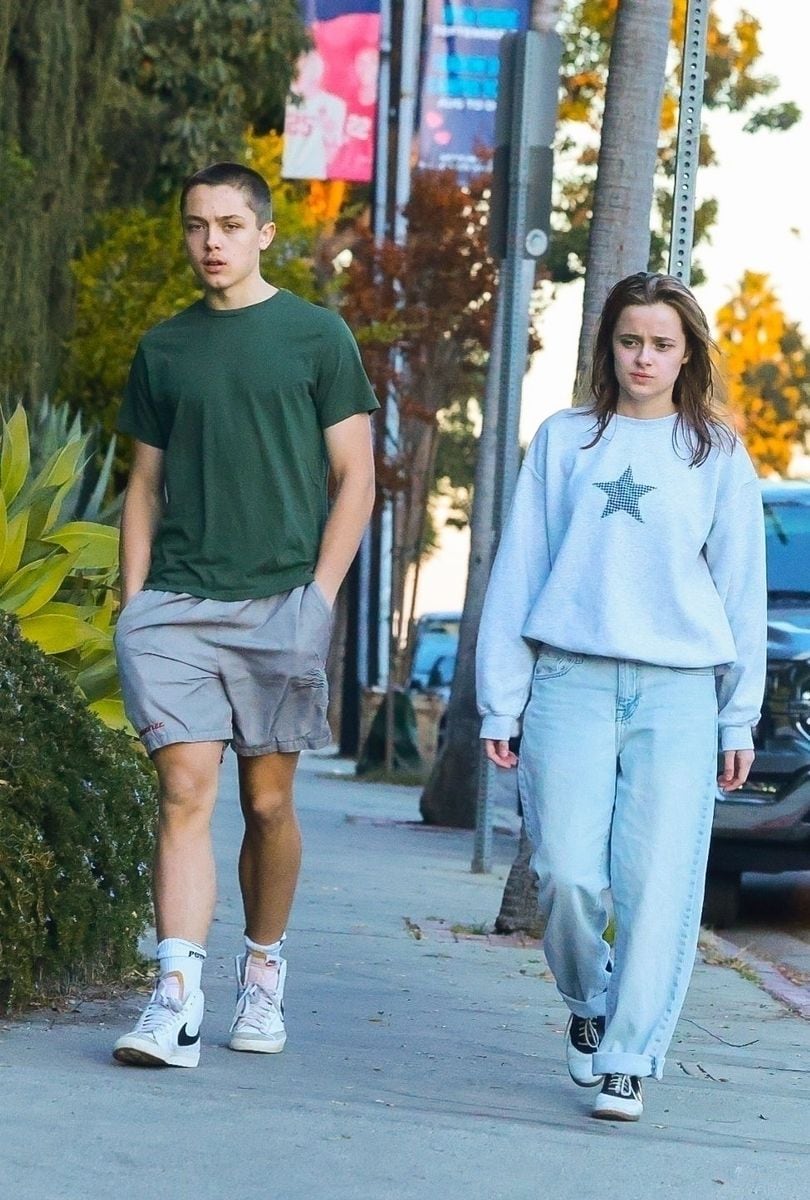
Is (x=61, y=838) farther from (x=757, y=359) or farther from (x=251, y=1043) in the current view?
(x=757, y=359)

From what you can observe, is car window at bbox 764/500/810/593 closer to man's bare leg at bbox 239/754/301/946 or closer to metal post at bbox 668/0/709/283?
metal post at bbox 668/0/709/283

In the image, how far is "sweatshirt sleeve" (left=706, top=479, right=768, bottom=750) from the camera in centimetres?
498

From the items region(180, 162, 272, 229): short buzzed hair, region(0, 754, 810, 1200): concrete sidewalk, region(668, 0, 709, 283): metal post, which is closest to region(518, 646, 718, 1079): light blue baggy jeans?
region(0, 754, 810, 1200): concrete sidewalk

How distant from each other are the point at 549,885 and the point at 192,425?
A: 133 cm

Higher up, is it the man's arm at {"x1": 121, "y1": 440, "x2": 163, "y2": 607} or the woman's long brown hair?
the woman's long brown hair

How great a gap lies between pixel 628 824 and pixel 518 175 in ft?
17.7

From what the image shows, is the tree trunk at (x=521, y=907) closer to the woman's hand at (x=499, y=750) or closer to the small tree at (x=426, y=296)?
the woman's hand at (x=499, y=750)

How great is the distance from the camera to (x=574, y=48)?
84.1 feet

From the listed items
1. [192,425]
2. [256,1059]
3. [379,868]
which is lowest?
[379,868]

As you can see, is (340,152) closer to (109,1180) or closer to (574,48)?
(574,48)

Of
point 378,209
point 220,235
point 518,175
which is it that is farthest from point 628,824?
point 378,209

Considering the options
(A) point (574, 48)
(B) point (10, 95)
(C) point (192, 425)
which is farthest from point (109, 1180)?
(A) point (574, 48)

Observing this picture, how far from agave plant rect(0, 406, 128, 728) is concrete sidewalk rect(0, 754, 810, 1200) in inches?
Answer: 39.3

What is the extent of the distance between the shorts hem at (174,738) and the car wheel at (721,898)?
5.20 m
